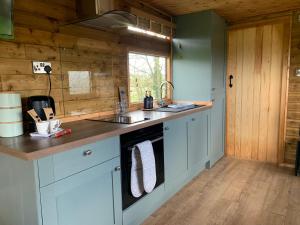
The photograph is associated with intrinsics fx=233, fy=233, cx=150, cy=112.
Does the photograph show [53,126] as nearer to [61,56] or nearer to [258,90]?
[61,56]

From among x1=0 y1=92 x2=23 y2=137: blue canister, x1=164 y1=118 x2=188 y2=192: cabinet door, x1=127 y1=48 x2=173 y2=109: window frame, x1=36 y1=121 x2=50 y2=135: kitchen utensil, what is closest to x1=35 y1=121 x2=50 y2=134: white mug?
x1=36 y1=121 x2=50 y2=135: kitchen utensil

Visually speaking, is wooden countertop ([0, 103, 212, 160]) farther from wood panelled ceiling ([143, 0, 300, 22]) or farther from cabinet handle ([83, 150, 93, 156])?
wood panelled ceiling ([143, 0, 300, 22])

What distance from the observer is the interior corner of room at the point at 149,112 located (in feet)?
4.80

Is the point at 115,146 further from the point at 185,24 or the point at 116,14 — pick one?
the point at 185,24

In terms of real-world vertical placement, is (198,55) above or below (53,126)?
above

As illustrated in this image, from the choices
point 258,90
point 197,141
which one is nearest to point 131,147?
point 197,141

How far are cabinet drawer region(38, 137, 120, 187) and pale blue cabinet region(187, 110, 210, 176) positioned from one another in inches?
51.8

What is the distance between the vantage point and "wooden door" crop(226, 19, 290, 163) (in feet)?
10.8

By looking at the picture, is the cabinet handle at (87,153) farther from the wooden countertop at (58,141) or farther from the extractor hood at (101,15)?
the extractor hood at (101,15)

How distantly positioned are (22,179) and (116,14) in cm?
134

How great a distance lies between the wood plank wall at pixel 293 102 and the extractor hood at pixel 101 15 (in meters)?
2.31

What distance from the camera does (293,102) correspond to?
3.19 m

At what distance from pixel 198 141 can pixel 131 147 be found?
4.48ft

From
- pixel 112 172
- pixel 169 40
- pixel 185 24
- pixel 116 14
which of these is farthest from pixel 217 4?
pixel 112 172
